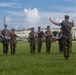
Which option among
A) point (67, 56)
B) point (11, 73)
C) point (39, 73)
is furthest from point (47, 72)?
point (67, 56)

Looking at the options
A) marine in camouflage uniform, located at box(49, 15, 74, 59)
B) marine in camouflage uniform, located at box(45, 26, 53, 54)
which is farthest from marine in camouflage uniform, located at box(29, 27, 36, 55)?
marine in camouflage uniform, located at box(49, 15, 74, 59)

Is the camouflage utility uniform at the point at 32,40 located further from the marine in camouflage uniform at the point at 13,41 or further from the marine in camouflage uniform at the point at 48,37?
the marine in camouflage uniform at the point at 13,41

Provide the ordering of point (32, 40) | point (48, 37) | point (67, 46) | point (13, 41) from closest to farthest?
point (67, 46), point (13, 41), point (48, 37), point (32, 40)

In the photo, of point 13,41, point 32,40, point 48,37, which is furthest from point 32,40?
point 13,41

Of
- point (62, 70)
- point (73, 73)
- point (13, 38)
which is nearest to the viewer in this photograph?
point (73, 73)

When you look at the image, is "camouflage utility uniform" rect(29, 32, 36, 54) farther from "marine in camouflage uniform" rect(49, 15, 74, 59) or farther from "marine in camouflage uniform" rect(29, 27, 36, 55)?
"marine in camouflage uniform" rect(49, 15, 74, 59)

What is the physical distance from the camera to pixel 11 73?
11180 mm

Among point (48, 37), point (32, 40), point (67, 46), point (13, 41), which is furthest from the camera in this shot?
point (32, 40)

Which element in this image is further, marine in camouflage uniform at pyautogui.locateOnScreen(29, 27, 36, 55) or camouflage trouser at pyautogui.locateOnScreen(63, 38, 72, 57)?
marine in camouflage uniform at pyautogui.locateOnScreen(29, 27, 36, 55)

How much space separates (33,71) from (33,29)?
12392 millimetres

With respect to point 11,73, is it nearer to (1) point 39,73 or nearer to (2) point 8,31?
(1) point 39,73

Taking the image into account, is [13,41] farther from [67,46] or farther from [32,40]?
[67,46]

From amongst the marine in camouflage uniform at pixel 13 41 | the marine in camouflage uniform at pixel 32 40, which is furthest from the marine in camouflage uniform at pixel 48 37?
the marine in camouflage uniform at pixel 13 41

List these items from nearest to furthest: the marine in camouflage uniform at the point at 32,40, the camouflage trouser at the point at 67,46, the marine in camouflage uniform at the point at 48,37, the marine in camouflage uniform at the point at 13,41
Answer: the camouflage trouser at the point at 67,46
the marine in camouflage uniform at the point at 13,41
the marine in camouflage uniform at the point at 48,37
the marine in camouflage uniform at the point at 32,40
